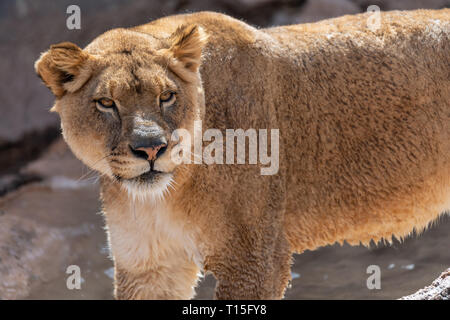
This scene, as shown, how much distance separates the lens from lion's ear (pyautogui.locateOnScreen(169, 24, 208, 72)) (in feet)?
11.9

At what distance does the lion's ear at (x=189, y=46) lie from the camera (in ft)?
11.9

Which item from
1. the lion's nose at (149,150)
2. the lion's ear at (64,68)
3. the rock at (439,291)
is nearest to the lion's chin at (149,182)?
the lion's nose at (149,150)

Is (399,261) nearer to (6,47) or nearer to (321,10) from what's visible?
(321,10)

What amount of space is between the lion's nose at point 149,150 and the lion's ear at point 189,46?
0.56 meters

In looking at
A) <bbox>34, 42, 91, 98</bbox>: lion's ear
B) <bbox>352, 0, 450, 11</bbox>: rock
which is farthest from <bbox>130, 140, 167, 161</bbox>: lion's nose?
<bbox>352, 0, 450, 11</bbox>: rock

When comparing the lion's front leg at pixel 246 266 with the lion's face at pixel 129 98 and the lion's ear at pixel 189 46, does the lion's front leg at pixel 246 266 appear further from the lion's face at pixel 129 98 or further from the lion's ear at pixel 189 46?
the lion's ear at pixel 189 46

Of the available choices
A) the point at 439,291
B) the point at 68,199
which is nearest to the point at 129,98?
the point at 439,291

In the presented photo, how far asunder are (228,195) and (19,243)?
3.69m

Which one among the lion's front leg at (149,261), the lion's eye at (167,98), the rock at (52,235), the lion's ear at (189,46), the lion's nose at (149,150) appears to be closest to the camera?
the lion's nose at (149,150)

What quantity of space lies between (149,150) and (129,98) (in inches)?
12.1

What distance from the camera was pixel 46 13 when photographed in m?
8.73

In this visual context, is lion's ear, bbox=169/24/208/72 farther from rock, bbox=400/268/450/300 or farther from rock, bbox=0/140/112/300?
rock, bbox=0/140/112/300
